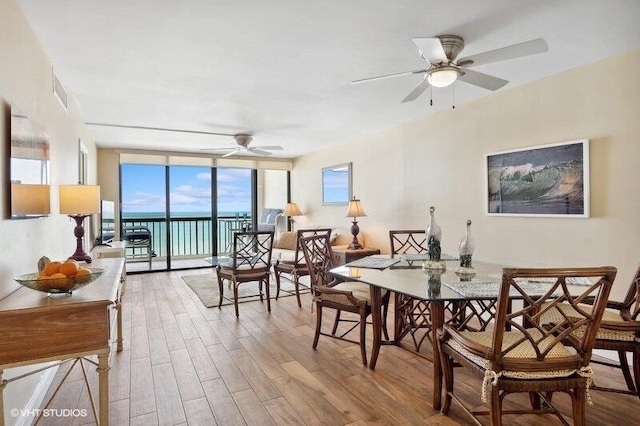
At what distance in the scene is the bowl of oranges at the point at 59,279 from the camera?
5.31 feet

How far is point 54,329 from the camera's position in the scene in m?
1.56

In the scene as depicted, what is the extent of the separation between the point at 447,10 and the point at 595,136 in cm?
176

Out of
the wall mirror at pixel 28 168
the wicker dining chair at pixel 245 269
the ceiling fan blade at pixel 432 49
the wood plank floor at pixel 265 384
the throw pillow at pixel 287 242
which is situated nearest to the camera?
the wall mirror at pixel 28 168

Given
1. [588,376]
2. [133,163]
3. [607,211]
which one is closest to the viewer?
[588,376]

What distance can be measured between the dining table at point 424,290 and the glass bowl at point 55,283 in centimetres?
159

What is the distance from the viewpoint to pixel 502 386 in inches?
63.6

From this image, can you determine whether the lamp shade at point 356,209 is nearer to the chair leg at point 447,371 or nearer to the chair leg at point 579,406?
the chair leg at point 447,371

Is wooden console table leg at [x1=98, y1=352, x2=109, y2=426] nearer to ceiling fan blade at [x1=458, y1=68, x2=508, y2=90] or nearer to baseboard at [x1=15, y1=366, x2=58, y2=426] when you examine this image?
baseboard at [x1=15, y1=366, x2=58, y2=426]

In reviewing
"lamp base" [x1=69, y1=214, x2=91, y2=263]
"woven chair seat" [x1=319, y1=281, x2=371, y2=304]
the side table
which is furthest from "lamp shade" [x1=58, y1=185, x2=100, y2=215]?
the side table

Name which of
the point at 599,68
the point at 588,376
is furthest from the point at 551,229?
the point at 588,376

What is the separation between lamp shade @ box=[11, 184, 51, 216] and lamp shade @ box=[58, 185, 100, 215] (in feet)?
0.83

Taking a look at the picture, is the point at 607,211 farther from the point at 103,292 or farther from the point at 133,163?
the point at 133,163

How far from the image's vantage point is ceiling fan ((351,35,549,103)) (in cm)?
Result: 200

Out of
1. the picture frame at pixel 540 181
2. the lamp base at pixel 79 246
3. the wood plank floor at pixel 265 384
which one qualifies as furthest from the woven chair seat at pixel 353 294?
the lamp base at pixel 79 246
